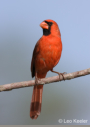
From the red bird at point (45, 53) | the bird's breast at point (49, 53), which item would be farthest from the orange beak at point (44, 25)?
the bird's breast at point (49, 53)

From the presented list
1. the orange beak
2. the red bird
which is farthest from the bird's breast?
the orange beak

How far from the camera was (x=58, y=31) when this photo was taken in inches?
132

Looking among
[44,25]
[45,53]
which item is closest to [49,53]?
[45,53]

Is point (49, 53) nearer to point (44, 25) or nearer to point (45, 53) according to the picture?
point (45, 53)

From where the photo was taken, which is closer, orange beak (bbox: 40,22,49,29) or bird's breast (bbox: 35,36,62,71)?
bird's breast (bbox: 35,36,62,71)

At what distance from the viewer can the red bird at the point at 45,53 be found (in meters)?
3.11

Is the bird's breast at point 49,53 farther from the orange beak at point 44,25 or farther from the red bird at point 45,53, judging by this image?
the orange beak at point 44,25

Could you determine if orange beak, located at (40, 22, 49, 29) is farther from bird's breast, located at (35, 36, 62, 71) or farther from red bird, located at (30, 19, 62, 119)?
bird's breast, located at (35, 36, 62, 71)

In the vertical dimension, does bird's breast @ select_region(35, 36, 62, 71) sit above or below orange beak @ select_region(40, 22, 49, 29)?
below

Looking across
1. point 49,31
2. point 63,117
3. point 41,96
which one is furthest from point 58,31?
point 63,117

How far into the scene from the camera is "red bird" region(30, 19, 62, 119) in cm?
311

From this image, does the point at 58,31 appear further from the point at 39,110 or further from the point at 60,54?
the point at 39,110

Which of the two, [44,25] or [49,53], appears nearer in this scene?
[49,53]

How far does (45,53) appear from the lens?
122 inches
